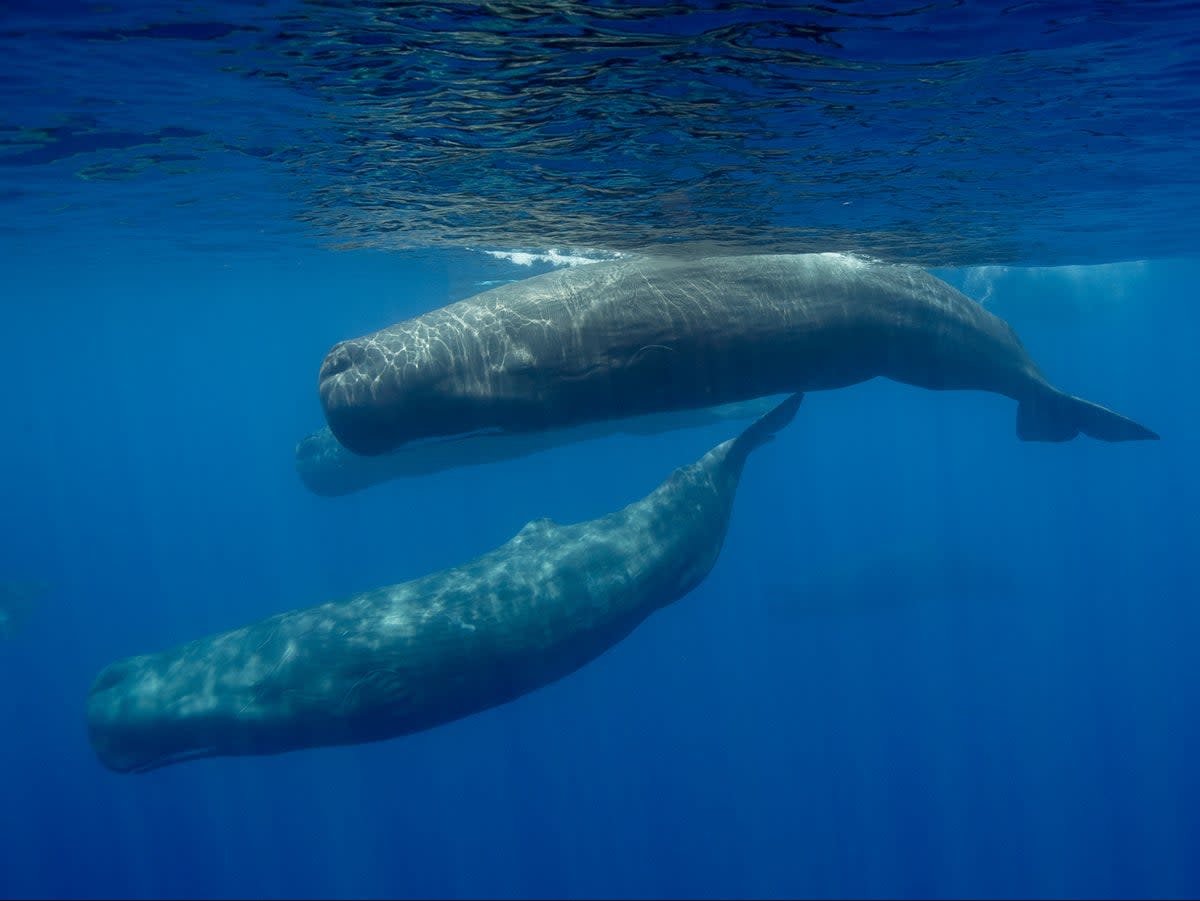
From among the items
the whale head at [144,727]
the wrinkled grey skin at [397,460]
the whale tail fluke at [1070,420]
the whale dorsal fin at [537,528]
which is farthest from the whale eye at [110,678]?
the whale tail fluke at [1070,420]

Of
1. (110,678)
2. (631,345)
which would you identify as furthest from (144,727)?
(631,345)

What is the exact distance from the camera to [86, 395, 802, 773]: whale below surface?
35.3 feet

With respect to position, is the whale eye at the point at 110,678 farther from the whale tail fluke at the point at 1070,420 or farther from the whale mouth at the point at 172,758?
the whale tail fluke at the point at 1070,420

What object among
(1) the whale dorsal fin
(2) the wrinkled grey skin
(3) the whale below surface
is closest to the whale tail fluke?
(3) the whale below surface

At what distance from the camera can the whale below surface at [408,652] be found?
10750mm

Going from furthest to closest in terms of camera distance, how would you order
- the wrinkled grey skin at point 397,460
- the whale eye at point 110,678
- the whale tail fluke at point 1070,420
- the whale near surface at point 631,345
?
the wrinkled grey skin at point 397,460, the whale eye at point 110,678, the whale tail fluke at point 1070,420, the whale near surface at point 631,345

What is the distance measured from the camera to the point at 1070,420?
11.9m

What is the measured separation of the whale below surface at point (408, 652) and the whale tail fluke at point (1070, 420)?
17.8ft

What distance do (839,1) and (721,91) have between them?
2.02 meters

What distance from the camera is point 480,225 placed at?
16.2 m

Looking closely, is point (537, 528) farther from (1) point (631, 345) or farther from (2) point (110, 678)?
(2) point (110, 678)

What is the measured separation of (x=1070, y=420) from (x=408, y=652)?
10.8 meters

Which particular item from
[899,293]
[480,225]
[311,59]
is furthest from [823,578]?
[311,59]

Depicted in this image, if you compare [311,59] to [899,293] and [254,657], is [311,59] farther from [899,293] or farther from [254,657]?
[254,657]
